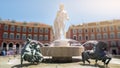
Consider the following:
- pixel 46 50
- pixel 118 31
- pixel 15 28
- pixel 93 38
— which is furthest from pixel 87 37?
pixel 46 50

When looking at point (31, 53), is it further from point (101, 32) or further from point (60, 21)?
point (101, 32)

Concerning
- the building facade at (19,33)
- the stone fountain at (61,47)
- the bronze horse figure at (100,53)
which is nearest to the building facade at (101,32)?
the building facade at (19,33)

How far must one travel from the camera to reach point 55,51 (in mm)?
11477

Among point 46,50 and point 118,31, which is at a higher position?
point 118,31

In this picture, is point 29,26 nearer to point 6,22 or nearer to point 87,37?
point 6,22

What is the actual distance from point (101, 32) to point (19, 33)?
97.8 ft

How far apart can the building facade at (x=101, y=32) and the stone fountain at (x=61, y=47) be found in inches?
1438

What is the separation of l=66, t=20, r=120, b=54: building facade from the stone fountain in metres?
36.5

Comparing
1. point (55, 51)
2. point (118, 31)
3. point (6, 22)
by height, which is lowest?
point (55, 51)

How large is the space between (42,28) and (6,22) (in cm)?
1345

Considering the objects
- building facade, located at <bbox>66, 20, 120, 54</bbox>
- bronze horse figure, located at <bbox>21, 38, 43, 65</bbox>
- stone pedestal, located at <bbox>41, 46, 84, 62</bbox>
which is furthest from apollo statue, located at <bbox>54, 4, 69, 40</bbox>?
building facade, located at <bbox>66, 20, 120, 54</bbox>

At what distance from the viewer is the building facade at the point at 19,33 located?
47156 millimetres

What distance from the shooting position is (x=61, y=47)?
11391mm

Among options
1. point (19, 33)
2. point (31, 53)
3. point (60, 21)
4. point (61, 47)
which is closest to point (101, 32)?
point (19, 33)
